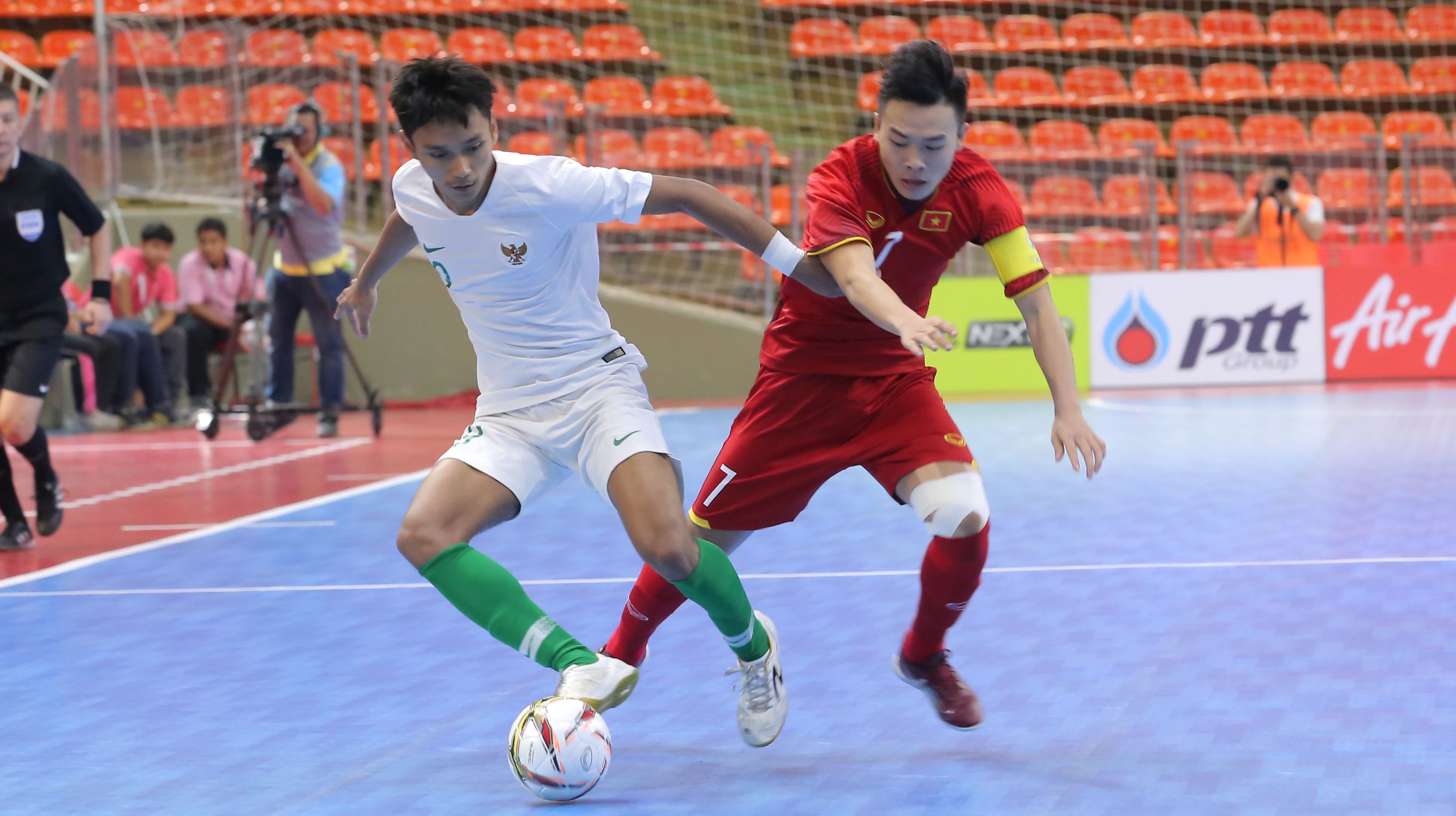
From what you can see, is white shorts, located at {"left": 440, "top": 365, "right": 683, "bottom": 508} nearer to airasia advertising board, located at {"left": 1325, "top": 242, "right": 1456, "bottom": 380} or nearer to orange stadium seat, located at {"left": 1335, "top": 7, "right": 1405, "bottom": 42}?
airasia advertising board, located at {"left": 1325, "top": 242, "right": 1456, "bottom": 380}

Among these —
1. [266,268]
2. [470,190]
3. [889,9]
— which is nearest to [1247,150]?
[889,9]

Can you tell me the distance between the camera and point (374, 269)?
12.0 feet

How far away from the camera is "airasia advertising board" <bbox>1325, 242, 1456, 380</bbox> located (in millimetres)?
12352

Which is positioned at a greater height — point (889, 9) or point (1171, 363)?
point (889, 9)

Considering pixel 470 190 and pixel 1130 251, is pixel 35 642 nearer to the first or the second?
pixel 470 190

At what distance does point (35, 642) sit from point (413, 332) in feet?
28.6

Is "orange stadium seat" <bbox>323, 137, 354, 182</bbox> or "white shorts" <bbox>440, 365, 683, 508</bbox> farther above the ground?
"orange stadium seat" <bbox>323, 137, 354, 182</bbox>

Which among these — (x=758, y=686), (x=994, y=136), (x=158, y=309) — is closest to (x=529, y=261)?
(x=758, y=686)

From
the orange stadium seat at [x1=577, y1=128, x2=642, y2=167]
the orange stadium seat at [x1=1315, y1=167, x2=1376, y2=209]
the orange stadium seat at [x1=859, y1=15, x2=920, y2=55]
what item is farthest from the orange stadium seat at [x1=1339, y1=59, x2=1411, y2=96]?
the orange stadium seat at [x1=577, y1=128, x2=642, y2=167]

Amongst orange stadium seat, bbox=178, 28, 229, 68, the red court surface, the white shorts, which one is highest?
orange stadium seat, bbox=178, 28, 229, 68

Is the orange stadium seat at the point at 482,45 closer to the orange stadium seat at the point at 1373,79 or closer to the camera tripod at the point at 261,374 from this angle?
the camera tripod at the point at 261,374

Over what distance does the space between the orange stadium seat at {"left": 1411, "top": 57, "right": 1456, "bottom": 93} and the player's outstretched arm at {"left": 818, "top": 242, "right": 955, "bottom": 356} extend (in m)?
14.1

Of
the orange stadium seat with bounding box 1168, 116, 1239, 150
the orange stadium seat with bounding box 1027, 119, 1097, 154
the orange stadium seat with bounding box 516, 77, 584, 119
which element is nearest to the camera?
the orange stadium seat with bounding box 516, 77, 584, 119

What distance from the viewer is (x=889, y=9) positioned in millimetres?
16375
